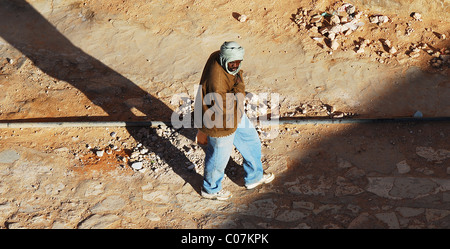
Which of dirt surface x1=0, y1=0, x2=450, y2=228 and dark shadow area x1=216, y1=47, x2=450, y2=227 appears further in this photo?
dirt surface x1=0, y1=0, x2=450, y2=228

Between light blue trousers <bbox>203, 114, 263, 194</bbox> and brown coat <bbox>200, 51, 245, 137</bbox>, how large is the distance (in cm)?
16

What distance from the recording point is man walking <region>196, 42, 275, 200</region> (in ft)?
16.2

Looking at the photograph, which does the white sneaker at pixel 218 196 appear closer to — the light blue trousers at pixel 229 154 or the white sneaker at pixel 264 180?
the light blue trousers at pixel 229 154

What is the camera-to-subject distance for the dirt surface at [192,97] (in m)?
5.78

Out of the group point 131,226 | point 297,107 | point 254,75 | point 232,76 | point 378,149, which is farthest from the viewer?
point 254,75

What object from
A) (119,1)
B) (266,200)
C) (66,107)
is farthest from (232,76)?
(119,1)

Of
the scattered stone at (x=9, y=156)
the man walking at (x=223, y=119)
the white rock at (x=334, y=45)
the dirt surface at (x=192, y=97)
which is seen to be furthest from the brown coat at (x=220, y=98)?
the white rock at (x=334, y=45)

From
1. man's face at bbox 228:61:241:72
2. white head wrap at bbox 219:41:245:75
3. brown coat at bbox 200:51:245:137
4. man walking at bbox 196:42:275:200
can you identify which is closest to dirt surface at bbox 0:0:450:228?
man walking at bbox 196:42:275:200

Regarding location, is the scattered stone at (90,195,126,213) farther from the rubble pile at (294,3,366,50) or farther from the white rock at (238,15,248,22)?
the rubble pile at (294,3,366,50)

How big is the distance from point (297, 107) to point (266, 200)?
1844 mm

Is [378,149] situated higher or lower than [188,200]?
lower

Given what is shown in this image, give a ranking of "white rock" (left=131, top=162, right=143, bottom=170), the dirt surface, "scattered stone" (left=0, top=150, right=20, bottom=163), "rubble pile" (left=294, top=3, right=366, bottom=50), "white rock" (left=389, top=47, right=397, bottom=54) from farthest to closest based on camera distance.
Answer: "rubble pile" (left=294, top=3, right=366, bottom=50), "white rock" (left=389, top=47, right=397, bottom=54), "scattered stone" (left=0, top=150, right=20, bottom=163), "white rock" (left=131, top=162, right=143, bottom=170), the dirt surface

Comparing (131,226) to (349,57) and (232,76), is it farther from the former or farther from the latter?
(349,57)

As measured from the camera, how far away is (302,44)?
8.18m
